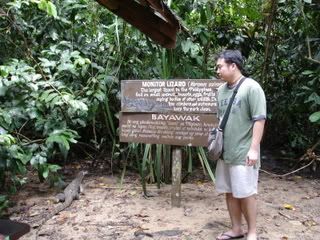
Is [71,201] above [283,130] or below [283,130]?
below

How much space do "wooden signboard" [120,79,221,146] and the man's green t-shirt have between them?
73 centimetres

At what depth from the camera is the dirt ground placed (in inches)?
149

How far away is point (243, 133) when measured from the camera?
328cm

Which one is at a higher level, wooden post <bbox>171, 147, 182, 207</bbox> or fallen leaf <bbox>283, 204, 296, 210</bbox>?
wooden post <bbox>171, 147, 182, 207</bbox>

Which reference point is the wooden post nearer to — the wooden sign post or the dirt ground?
the wooden sign post

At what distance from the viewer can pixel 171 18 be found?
4.08 metres

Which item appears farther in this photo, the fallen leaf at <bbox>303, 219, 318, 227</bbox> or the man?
the fallen leaf at <bbox>303, 219, 318, 227</bbox>

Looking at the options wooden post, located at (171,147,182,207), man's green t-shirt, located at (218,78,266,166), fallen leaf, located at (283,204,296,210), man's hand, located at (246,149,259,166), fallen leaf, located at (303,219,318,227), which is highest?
man's green t-shirt, located at (218,78,266,166)

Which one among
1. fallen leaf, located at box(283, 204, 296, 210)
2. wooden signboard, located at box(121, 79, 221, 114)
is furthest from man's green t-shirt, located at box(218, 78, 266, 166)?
fallen leaf, located at box(283, 204, 296, 210)

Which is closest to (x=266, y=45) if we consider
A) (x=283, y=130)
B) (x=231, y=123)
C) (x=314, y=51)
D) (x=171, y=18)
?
(x=314, y=51)

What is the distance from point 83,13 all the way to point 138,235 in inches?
125

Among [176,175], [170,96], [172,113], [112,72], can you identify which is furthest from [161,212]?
[112,72]

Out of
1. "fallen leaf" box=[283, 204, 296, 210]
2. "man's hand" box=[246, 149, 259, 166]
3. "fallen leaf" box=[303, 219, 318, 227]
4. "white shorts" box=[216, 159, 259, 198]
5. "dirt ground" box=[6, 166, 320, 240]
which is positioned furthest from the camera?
"fallen leaf" box=[283, 204, 296, 210]

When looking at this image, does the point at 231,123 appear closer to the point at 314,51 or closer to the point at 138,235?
the point at 138,235
